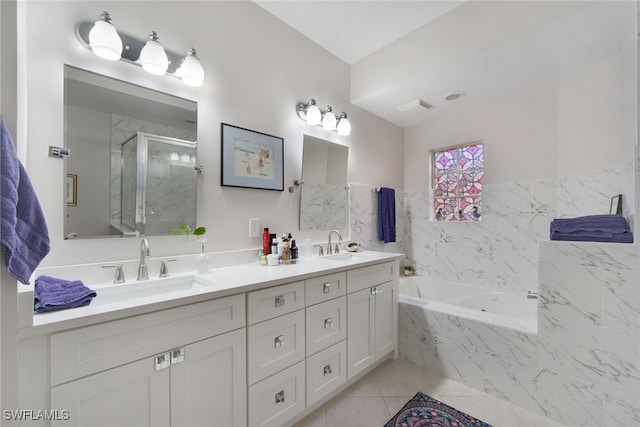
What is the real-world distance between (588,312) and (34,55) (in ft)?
10.0

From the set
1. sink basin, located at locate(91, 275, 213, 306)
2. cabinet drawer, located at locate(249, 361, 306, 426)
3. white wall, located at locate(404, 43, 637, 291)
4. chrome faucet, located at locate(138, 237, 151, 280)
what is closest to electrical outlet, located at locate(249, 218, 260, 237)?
sink basin, located at locate(91, 275, 213, 306)

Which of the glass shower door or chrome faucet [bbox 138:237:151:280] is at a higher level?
the glass shower door

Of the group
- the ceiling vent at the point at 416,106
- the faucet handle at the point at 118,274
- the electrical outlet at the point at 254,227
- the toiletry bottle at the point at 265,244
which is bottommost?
the faucet handle at the point at 118,274

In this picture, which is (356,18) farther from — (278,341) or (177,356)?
(177,356)

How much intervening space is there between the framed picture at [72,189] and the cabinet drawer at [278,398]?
3.95 ft

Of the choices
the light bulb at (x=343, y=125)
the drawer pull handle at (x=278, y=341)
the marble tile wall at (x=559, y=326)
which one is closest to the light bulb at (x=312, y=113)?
the light bulb at (x=343, y=125)

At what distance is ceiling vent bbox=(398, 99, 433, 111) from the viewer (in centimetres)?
261

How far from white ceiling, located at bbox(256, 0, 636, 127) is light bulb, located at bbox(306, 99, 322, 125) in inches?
24.0

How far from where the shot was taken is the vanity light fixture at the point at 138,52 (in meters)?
1.24

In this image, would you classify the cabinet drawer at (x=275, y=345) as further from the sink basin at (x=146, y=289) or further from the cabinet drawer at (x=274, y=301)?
the sink basin at (x=146, y=289)

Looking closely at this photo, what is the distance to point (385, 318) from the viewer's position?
6.89 ft

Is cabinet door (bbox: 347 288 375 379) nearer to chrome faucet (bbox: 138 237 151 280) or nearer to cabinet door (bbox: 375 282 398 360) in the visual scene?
→ cabinet door (bbox: 375 282 398 360)

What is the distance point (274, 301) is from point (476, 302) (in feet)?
7.58

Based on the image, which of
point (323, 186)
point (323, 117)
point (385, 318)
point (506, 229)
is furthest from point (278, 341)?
point (506, 229)
